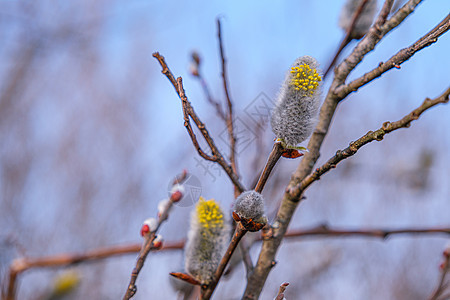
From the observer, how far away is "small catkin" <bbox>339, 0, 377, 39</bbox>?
4.15 feet

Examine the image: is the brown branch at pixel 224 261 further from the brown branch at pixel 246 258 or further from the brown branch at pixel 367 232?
the brown branch at pixel 367 232

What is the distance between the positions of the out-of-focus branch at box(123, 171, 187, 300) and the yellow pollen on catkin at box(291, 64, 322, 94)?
373 mm

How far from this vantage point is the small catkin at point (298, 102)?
Result: 78 cm

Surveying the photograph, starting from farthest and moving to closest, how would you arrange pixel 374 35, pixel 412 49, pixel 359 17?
1. pixel 359 17
2. pixel 374 35
3. pixel 412 49

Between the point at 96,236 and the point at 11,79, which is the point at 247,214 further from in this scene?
the point at 11,79

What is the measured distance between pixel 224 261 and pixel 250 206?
0.19 meters

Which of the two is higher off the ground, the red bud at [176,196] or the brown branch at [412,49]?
the brown branch at [412,49]

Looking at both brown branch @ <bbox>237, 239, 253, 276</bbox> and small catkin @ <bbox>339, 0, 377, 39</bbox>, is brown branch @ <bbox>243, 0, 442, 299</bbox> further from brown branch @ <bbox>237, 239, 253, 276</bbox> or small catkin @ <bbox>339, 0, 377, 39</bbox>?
small catkin @ <bbox>339, 0, 377, 39</bbox>

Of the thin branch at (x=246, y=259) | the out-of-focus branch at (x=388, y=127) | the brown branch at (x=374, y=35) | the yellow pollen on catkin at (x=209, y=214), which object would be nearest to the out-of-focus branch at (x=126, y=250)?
the thin branch at (x=246, y=259)

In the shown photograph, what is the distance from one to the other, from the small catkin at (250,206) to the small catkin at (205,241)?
8.8 inches

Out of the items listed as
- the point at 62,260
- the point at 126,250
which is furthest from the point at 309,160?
the point at 62,260

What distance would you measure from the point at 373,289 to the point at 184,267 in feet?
11.9

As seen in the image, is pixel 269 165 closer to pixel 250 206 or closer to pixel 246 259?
pixel 250 206

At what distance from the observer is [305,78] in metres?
0.78
